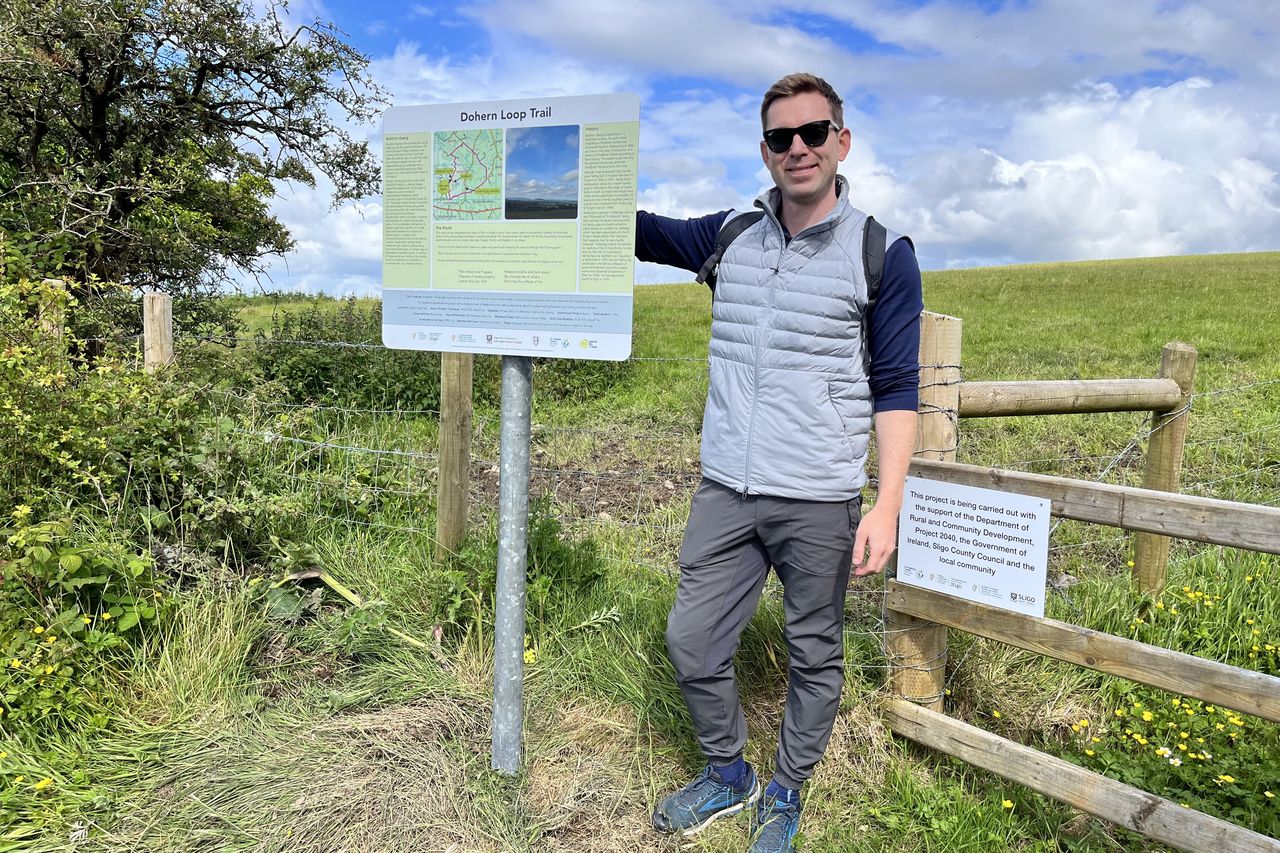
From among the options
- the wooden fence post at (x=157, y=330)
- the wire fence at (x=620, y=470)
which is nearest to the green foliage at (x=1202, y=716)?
the wire fence at (x=620, y=470)

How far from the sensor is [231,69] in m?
8.35

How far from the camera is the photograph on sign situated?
8.97 feet

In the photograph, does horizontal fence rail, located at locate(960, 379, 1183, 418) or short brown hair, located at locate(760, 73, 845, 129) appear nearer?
short brown hair, located at locate(760, 73, 845, 129)

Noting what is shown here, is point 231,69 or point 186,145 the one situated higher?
point 231,69

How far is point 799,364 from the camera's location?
2.65 metres

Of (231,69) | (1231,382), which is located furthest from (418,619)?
(1231,382)

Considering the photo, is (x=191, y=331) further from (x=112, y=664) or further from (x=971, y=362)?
(x=971, y=362)

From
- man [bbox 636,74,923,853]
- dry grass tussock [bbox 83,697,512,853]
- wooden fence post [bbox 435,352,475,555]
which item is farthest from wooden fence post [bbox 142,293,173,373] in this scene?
man [bbox 636,74,923,853]

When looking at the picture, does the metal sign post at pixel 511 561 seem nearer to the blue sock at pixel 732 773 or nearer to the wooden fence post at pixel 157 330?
the blue sock at pixel 732 773

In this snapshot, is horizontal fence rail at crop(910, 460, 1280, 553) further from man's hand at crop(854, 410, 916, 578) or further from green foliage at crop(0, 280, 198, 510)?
green foliage at crop(0, 280, 198, 510)

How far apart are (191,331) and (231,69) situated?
274 centimetres

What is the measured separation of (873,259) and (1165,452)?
2961mm

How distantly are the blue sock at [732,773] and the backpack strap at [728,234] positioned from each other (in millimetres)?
1739

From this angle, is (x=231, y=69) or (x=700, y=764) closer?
(x=700, y=764)
